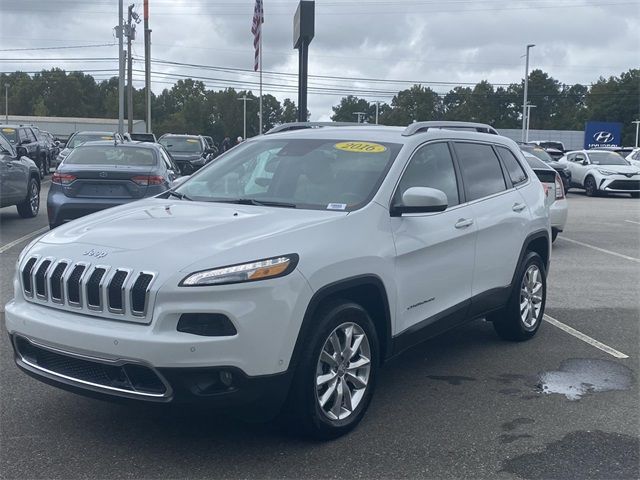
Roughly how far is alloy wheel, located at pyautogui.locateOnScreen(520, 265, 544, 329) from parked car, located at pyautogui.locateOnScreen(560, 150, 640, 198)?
2016 centimetres

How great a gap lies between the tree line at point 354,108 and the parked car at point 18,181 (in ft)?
284

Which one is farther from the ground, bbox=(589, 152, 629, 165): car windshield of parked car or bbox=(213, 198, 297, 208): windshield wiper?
bbox=(589, 152, 629, 165): car windshield of parked car

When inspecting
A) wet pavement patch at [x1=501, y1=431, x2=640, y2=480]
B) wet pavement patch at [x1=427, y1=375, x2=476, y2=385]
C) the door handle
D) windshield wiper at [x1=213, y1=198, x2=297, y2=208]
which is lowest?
wet pavement patch at [x1=501, y1=431, x2=640, y2=480]

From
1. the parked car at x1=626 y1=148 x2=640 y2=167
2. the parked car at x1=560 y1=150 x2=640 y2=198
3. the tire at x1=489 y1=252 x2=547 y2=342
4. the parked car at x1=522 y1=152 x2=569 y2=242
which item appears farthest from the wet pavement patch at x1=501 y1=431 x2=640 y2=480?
the parked car at x1=626 y1=148 x2=640 y2=167

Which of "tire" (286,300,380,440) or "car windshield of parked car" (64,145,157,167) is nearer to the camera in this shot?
"tire" (286,300,380,440)

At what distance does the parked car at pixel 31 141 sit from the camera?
990 inches

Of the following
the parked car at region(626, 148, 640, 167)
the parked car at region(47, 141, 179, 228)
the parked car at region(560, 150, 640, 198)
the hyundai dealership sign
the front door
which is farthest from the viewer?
the hyundai dealership sign

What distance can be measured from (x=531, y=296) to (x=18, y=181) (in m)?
10.2

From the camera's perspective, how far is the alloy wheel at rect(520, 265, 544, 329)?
6.77 m

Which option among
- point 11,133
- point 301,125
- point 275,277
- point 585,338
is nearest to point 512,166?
point 585,338

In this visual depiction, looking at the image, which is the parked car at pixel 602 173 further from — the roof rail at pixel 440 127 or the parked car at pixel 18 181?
the roof rail at pixel 440 127

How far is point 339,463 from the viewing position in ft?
13.9

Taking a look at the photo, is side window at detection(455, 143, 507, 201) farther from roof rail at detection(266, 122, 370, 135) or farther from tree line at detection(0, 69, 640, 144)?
tree line at detection(0, 69, 640, 144)

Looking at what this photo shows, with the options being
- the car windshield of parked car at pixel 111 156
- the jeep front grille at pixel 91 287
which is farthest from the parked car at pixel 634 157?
the jeep front grille at pixel 91 287
